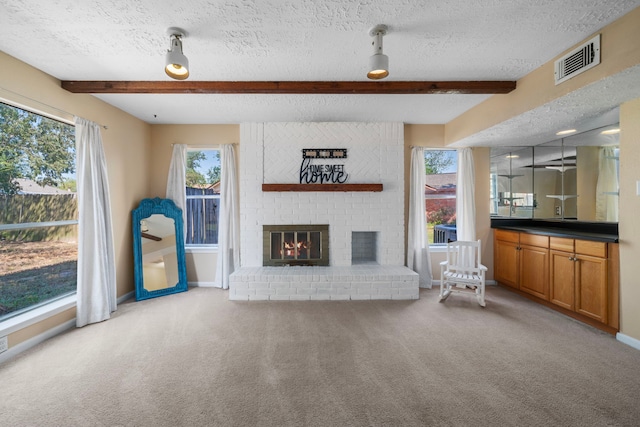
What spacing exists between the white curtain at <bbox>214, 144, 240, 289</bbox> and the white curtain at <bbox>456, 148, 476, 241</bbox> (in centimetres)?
346

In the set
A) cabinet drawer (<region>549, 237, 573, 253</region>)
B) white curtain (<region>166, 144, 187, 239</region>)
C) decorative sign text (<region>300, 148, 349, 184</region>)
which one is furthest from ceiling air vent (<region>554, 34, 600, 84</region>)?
white curtain (<region>166, 144, 187, 239</region>)

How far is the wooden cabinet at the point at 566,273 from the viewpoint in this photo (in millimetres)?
2588

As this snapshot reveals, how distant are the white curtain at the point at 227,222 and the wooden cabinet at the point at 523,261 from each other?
3986 mm

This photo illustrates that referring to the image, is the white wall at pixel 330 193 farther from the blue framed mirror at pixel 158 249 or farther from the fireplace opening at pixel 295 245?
the blue framed mirror at pixel 158 249

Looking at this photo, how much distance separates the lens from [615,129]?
3068 mm

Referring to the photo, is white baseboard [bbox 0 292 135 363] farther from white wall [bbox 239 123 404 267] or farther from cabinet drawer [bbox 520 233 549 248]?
cabinet drawer [bbox 520 233 549 248]

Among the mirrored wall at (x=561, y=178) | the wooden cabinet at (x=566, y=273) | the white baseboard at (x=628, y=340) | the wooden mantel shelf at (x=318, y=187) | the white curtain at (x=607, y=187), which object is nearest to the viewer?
the white baseboard at (x=628, y=340)

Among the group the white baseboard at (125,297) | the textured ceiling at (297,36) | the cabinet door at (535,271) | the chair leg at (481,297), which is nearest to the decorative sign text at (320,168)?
the textured ceiling at (297,36)

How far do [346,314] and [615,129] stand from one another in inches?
146

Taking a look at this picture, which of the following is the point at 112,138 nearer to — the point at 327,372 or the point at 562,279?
the point at 327,372

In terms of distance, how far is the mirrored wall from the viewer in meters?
3.18

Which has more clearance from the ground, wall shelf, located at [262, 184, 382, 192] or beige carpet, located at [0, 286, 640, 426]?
wall shelf, located at [262, 184, 382, 192]

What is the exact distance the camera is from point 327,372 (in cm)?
203

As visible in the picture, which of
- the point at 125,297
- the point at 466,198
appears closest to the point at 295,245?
the point at 125,297
